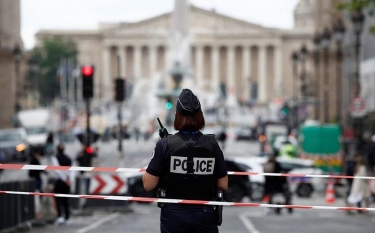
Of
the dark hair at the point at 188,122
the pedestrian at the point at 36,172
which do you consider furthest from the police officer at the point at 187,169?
the pedestrian at the point at 36,172

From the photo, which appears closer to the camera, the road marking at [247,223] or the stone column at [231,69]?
the road marking at [247,223]

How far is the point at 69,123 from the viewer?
395 ft

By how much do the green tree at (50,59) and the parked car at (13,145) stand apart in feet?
338

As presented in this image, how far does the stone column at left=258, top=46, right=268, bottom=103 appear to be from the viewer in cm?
19700

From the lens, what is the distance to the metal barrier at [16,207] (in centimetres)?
2002

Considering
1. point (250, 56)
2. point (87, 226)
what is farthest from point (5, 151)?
point (250, 56)

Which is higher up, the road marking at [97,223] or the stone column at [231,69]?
the stone column at [231,69]

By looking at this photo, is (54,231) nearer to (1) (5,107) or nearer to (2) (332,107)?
(1) (5,107)

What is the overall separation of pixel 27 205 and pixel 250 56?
577 ft

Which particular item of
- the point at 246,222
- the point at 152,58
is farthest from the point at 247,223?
the point at 152,58

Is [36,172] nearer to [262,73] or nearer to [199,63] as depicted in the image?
[199,63]

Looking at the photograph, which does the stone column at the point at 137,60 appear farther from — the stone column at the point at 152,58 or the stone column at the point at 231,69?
the stone column at the point at 231,69

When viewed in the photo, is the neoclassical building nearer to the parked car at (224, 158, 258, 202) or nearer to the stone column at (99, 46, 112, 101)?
the stone column at (99, 46, 112, 101)

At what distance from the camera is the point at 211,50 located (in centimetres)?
19775
